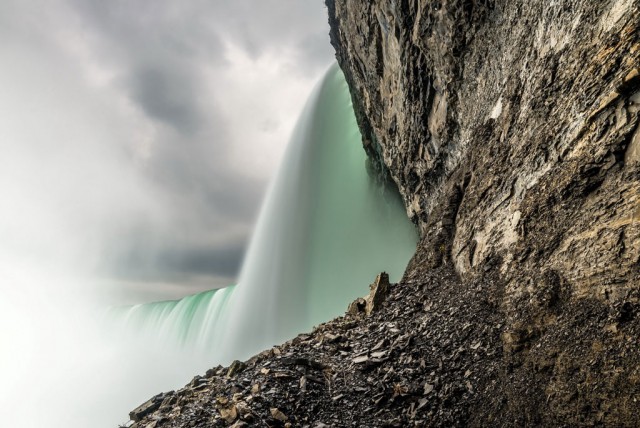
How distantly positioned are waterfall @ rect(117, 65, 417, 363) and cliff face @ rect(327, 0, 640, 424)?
36.4ft

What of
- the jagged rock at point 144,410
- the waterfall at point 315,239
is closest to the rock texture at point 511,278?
the jagged rock at point 144,410

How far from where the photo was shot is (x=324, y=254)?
2339 cm

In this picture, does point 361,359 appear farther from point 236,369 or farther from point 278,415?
point 236,369

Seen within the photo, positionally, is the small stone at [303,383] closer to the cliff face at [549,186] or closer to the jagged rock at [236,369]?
the jagged rock at [236,369]

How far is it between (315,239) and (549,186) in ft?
60.1

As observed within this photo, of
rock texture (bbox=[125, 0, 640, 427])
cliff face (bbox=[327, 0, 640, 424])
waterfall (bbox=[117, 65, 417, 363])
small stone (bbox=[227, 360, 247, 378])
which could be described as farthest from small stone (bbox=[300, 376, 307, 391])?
waterfall (bbox=[117, 65, 417, 363])

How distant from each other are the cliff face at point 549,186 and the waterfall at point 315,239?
11095 mm

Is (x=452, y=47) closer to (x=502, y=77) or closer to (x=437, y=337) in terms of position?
(x=502, y=77)

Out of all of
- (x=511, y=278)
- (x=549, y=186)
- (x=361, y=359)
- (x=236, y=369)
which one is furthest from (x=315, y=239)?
(x=549, y=186)

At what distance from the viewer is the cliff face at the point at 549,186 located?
15.2 feet

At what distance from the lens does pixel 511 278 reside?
6723mm

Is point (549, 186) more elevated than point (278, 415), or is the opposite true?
point (549, 186)

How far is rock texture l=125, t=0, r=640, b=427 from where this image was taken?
476cm

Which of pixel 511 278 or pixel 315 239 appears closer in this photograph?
pixel 511 278
